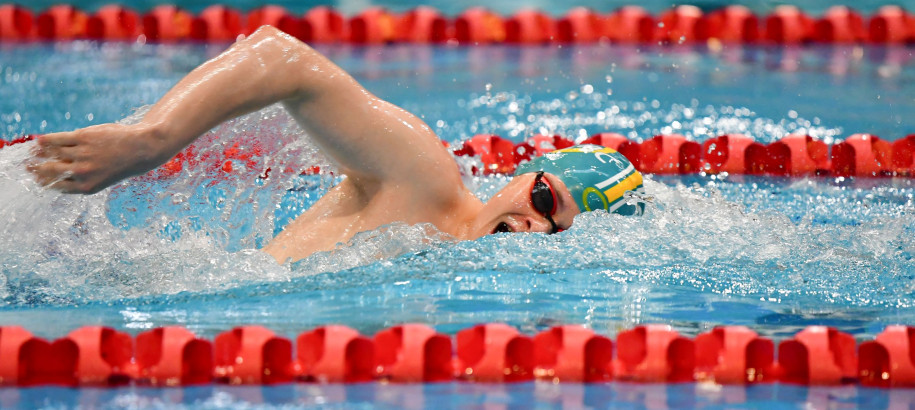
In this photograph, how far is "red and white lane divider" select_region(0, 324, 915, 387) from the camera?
2137 millimetres

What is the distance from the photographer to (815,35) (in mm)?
6379

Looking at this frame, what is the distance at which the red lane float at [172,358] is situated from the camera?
213cm

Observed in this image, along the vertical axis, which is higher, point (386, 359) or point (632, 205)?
point (632, 205)

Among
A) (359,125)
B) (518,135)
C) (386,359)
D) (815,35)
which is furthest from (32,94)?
(815,35)

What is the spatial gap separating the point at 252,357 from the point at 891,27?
537 centimetres

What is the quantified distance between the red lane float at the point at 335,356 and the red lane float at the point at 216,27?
4.48 m

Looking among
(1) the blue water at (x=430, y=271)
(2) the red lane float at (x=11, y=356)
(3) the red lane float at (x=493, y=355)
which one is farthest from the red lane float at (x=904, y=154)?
(2) the red lane float at (x=11, y=356)

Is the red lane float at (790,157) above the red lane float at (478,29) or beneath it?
beneath

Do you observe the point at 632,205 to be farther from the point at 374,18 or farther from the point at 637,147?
the point at 374,18

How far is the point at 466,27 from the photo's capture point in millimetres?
6480

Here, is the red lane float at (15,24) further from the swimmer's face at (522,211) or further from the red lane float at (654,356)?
the red lane float at (654,356)

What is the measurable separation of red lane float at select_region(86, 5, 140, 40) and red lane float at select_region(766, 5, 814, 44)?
391cm

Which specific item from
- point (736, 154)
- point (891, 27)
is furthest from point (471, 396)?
point (891, 27)

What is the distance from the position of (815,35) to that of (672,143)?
260 cm
